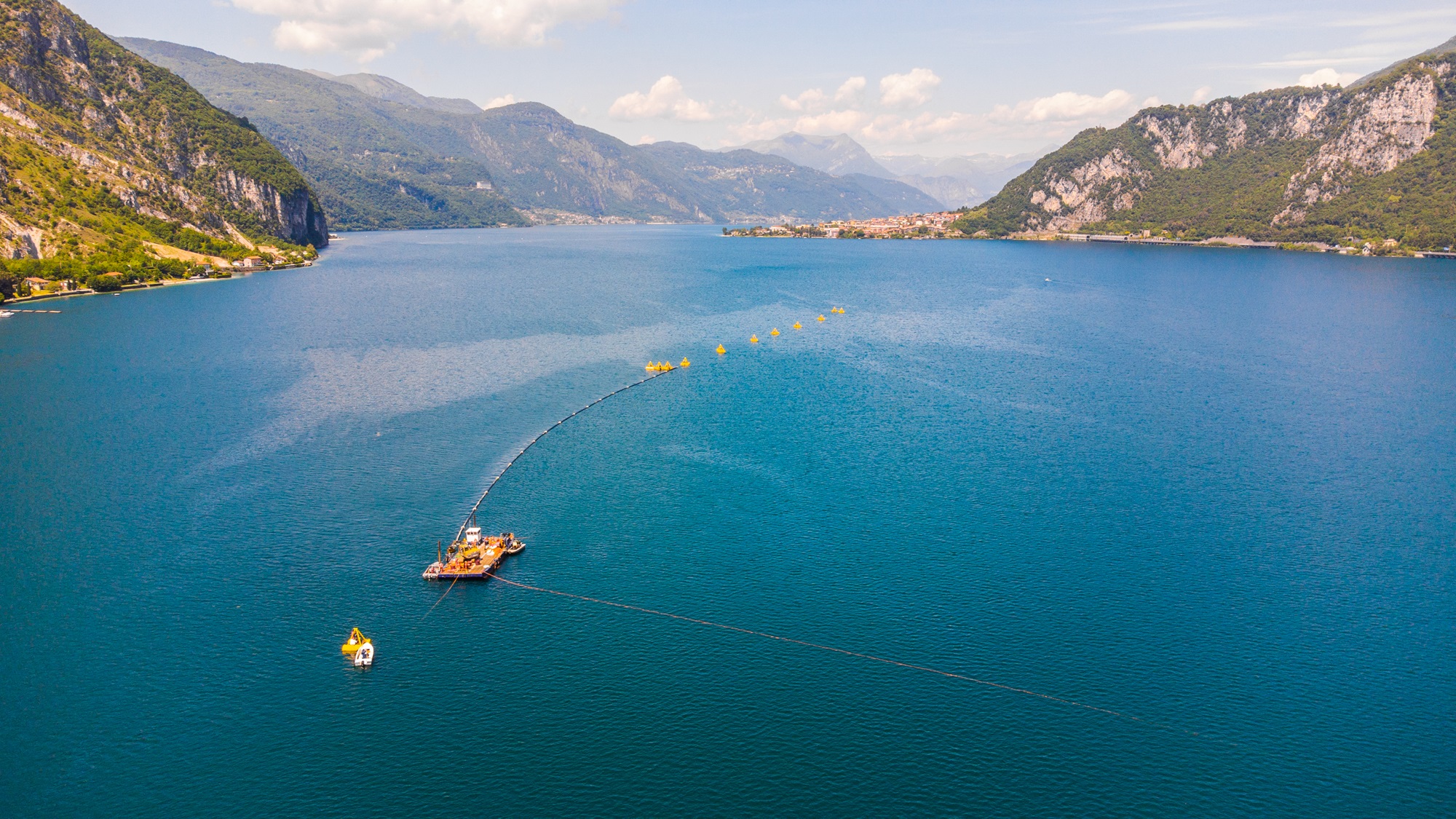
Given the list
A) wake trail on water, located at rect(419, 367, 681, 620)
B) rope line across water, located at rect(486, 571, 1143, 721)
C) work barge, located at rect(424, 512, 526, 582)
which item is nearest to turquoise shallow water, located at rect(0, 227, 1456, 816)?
rope line across water, located at rect(486, 571, 1143, 721)

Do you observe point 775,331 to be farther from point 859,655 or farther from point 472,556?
point 859,655

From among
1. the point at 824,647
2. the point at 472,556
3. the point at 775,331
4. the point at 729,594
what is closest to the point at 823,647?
the point at 824,647

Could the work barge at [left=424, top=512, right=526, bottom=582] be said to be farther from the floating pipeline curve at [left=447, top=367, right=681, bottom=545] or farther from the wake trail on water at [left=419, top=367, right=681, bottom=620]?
the floating pipeline curve at [left=447, top=367, right=681, bottom=545]

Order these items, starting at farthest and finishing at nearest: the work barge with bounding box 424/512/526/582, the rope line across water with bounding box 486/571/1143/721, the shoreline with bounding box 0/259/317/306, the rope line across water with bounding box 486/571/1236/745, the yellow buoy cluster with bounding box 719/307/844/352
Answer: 1. the shoreline with bounding box 0/259/317/306
2. the yellow buoy cluster with bounding box 719/307/844/352
3. the work barge with bounding box 424/512/526/582
4. the rope line across water with bounding box 486/571/1143/721
5. the rope line across water with bounding box 486/571/1236/745

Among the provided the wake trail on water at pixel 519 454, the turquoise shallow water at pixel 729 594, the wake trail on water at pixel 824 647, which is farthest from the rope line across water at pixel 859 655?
the wake trail on water at pixel 519 454

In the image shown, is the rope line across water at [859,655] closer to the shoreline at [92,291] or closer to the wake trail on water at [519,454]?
the wake trail on water at [519,454]
